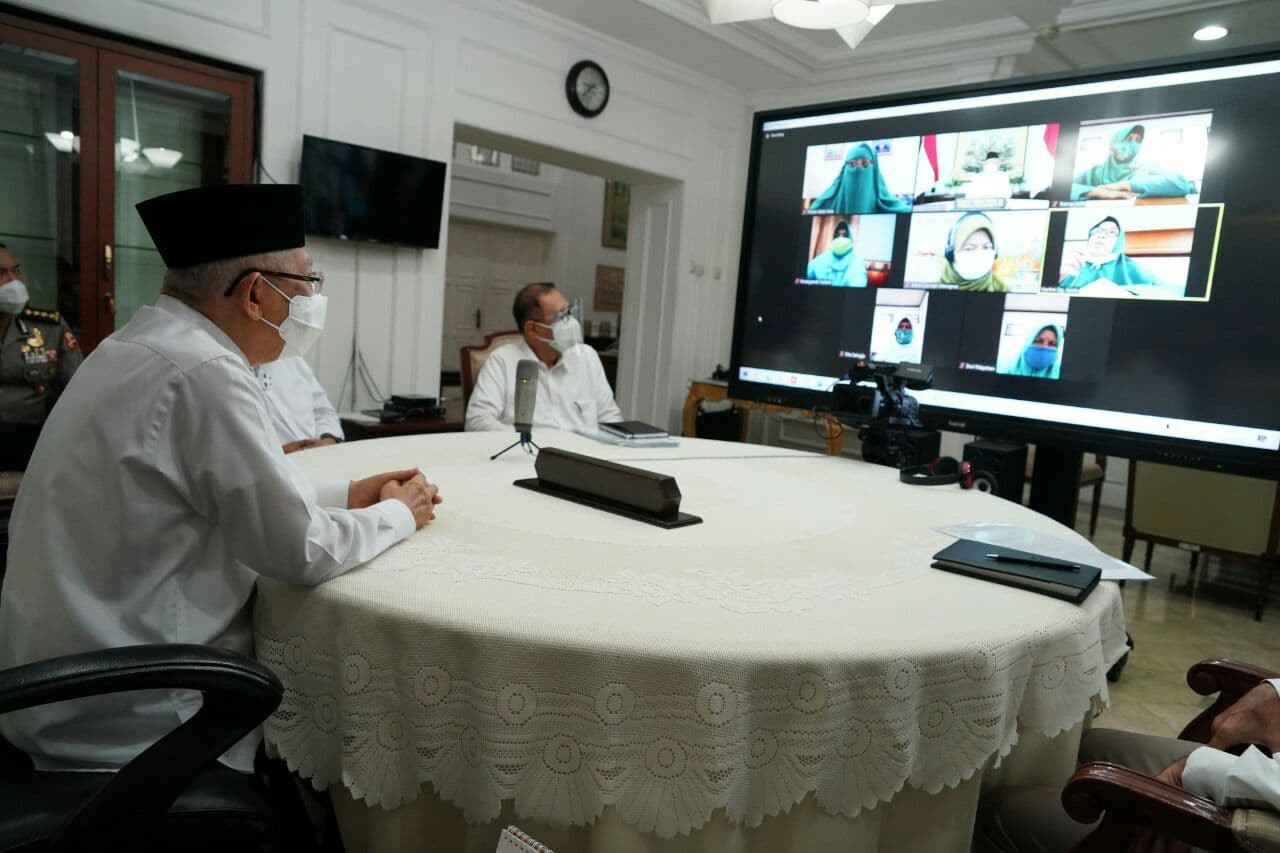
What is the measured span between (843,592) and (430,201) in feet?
13.3

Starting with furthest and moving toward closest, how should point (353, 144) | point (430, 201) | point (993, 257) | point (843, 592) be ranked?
point (430, 201), point (353, 144), point (993, 257), point (843, 592)

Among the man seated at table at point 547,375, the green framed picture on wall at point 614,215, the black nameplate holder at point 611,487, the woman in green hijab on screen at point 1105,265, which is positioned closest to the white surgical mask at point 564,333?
the man seated at table at point 547,375

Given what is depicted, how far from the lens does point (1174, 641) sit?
3504 mm

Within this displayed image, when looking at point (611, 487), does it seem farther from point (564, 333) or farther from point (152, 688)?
point (564, 333)

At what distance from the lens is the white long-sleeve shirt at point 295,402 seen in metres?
3.09

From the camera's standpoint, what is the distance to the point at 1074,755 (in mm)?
1381

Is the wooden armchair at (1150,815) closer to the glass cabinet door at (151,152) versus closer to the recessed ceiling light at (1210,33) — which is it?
the glass cabinet door at (151,152)

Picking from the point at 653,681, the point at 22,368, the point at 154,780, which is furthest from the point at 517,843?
the point at 22,368

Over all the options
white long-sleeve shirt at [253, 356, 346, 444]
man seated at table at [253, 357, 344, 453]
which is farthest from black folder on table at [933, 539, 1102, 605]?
white long-sleeve shirt at [253, 356, 346, 444]

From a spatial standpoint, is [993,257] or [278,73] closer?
[993,257]

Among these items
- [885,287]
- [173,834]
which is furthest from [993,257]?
[173,834]

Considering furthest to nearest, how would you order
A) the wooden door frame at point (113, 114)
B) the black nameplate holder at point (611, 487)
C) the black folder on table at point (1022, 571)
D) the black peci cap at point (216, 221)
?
the wooden door frame at point (113, 114)
the black nameplate holder at point (611, 487)
the black folder on table at point (1022, 571)
the black peci cap at point (216, 221)

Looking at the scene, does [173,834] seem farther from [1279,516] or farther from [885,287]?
[1279,516]

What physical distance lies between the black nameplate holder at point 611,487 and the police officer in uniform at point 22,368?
2.42 metres
